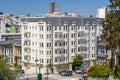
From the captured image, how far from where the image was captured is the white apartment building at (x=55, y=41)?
6084 centimetres

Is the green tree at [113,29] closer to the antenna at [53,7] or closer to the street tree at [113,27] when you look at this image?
the street tree at [113,27]

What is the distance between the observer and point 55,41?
61531mm

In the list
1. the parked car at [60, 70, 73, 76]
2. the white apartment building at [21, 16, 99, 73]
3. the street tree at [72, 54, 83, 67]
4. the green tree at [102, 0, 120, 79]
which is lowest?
the parked car at [60, 70, 73, 76]

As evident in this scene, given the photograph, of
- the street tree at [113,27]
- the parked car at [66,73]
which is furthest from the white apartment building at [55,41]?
the street tree at [113,27]

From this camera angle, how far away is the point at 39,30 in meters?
61.1

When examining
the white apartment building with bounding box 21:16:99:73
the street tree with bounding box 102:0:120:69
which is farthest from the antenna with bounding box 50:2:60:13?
the street tree with bounding box 102:0:120:69

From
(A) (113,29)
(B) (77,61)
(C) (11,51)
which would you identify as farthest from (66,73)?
(A) (113,29)

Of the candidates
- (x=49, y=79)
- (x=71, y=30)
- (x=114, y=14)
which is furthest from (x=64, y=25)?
(x=114, y=14)

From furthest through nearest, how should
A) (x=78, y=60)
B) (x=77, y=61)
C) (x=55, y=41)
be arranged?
(x=78, y=60) < (x=77, y=61) < (x=55, y=41)

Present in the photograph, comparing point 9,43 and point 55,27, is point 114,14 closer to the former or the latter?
point 55,27

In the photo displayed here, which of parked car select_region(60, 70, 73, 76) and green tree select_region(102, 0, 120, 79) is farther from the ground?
green tree select_region(102, 0, 120, 79)

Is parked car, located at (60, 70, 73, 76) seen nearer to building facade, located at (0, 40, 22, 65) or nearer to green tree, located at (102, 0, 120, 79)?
building facade, located at (0, 40, 22, 65)

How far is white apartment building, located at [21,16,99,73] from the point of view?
60.8m

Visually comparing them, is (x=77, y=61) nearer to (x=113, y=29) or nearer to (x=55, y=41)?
(x=55, y=41)
